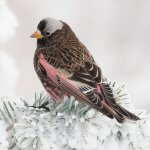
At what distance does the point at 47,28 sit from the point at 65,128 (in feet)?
1.03

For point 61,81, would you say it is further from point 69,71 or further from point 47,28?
point 47,28

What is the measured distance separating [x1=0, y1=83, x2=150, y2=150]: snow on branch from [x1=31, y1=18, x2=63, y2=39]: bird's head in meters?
0.21

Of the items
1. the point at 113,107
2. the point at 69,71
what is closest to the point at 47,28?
the point at 69,71

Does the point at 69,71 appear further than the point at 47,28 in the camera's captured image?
No

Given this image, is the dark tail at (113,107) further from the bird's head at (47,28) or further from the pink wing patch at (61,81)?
the bird's head at (47,28)

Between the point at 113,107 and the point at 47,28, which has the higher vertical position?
the point at 47,28

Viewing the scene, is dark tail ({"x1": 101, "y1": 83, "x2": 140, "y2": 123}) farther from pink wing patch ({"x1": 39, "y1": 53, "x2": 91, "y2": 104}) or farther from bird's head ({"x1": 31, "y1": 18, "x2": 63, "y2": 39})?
bird's head ({"x1": 31, "y1": 18, "x2": 63, "y2": 39})

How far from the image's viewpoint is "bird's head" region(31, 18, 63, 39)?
150cm

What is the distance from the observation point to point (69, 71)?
1.42 meters

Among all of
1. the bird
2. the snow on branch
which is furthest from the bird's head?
the snow on branch

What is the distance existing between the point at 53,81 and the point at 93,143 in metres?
0.23

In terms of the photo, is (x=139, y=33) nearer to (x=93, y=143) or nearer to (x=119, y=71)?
(x=119, y=71)

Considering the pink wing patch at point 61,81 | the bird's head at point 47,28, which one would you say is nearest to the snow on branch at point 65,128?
the pink wing patch at point 61,81

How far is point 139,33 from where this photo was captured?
104 inches
